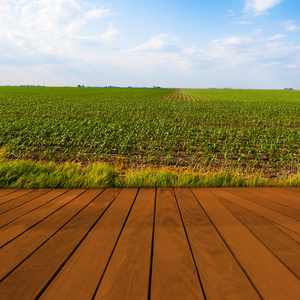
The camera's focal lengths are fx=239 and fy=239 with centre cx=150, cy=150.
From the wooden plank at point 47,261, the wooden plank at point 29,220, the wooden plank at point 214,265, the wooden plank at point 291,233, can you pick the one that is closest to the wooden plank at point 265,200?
the wooden plank at point 291,233

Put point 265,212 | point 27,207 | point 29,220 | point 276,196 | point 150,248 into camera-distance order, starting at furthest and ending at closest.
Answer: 1. point 276,196
2. point 27,207
3. point 265,212
4. point 29,220
5. point 150,248

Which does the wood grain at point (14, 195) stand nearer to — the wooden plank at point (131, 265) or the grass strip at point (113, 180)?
the grass strip at point (113, 180)

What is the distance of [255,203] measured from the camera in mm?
2939

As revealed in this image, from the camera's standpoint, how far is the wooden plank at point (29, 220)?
208 centimetres

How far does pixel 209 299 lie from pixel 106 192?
235cm

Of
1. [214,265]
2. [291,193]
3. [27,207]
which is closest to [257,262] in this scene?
[214,265]

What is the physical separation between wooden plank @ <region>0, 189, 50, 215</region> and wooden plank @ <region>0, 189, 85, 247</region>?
14.1 inches

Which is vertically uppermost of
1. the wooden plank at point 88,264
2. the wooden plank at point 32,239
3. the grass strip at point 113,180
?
the wooden plank at point 88,264

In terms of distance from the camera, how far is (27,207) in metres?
2.81

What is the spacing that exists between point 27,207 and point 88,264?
1563mm

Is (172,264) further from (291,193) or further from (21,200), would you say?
(291,193)

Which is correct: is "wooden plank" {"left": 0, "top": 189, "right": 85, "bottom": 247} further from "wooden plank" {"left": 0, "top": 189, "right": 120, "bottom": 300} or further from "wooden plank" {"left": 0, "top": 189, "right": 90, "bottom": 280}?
"wooden plank" {"left": 0, "top": 189, "right": 120, "bottom": 300}

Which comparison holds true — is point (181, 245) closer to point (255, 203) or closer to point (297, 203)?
point (255, 203)

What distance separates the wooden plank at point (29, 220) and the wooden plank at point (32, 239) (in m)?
0.07
